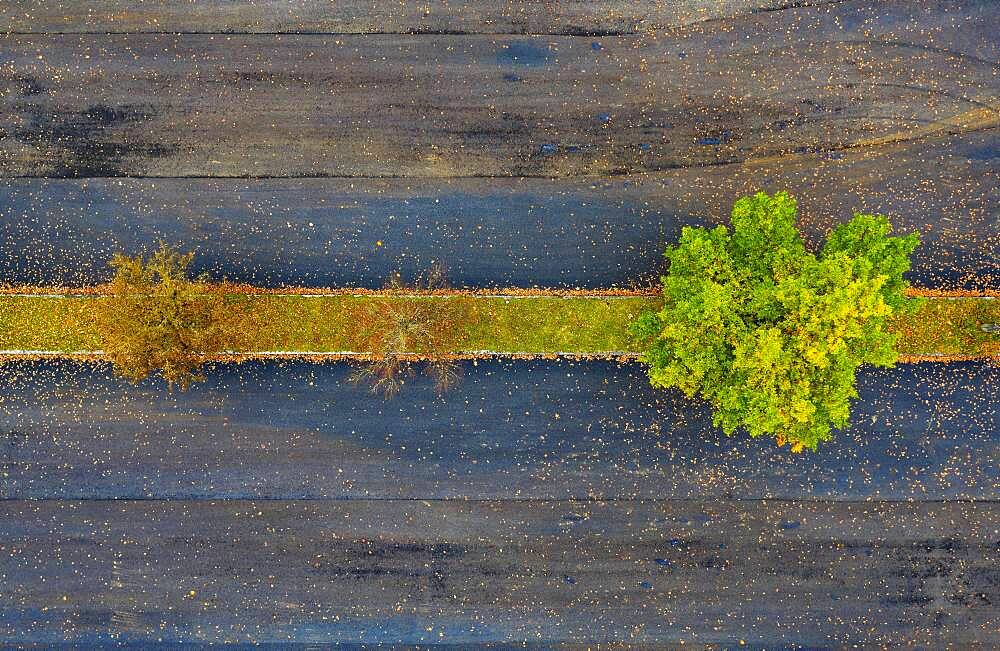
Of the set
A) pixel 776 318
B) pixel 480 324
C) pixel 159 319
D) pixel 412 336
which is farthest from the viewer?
pixel 480 324

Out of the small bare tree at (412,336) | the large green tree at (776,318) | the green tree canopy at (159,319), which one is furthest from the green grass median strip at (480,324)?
the large green tree at (776,318)

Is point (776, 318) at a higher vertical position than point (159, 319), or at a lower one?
higher

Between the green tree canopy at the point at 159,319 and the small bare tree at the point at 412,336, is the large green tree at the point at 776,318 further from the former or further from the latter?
the green tree canopy at the point at 159,319

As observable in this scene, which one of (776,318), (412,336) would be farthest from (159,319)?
(776,318)

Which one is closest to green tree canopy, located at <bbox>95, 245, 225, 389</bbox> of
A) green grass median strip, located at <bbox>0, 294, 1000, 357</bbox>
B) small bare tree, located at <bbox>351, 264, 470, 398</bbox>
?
green grass median strip, located at <bbox>0, 294, 1000, 357</bbox>

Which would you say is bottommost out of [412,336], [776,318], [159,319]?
[412,336]

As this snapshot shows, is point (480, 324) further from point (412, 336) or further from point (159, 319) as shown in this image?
point (159, 319)

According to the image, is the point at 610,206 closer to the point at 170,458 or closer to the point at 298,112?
the point at 298,112
